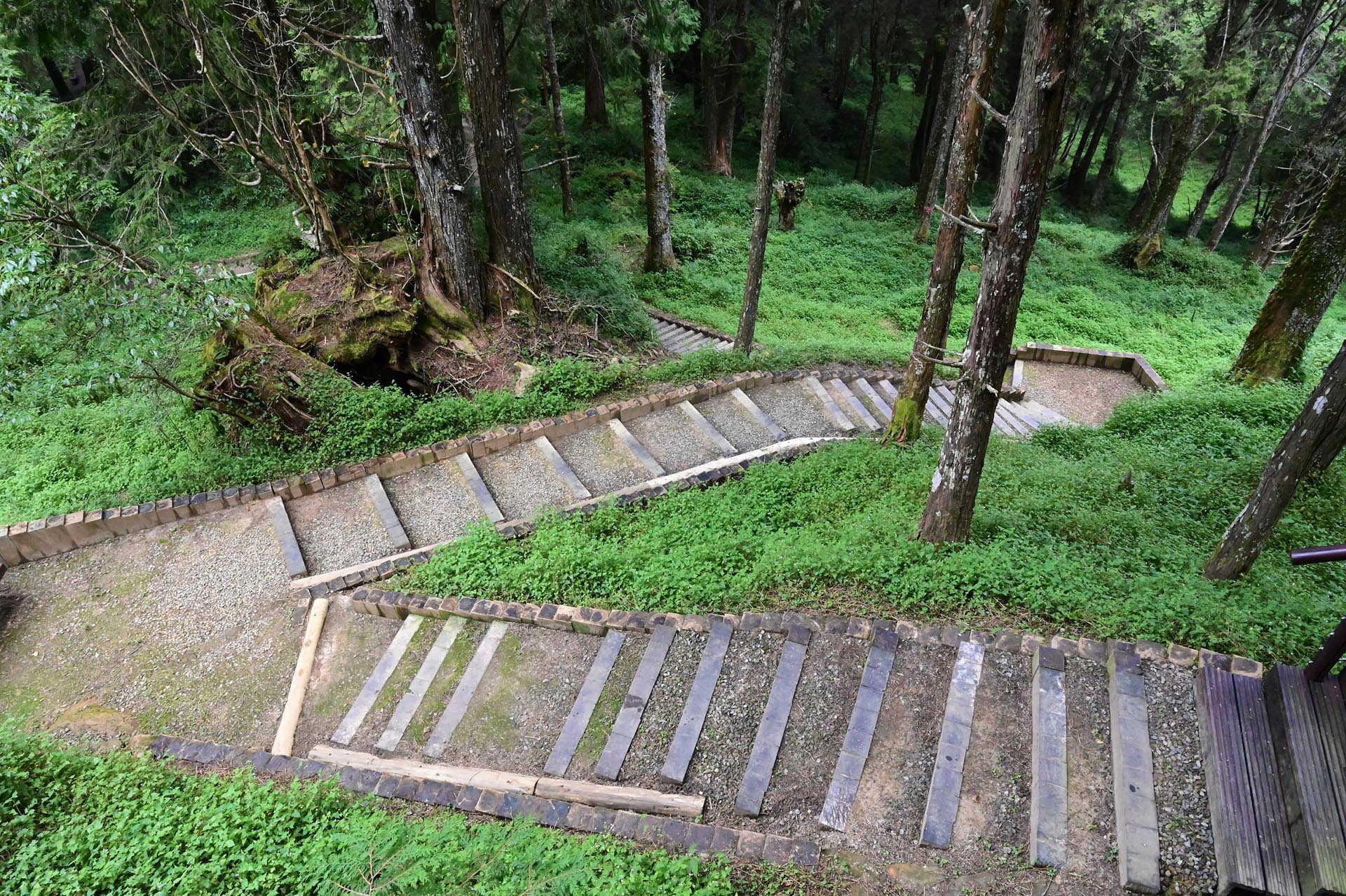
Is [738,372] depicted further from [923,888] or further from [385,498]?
[923,888]

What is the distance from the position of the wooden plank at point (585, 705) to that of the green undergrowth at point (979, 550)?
428 millimetres

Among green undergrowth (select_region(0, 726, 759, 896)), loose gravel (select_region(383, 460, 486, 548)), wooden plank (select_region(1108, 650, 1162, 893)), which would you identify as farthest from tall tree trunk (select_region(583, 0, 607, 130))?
wooden plank (select_region(1108, 650, 1162, 893))

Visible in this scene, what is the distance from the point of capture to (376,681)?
5863 millimetres

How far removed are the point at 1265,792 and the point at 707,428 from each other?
20.5 ft

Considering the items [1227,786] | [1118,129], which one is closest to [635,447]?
[1227,786]

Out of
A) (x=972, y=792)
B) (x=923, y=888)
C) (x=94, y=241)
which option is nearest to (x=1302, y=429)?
(x=972, y=792)

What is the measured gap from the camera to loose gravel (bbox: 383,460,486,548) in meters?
7.57

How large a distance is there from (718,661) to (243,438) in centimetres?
687

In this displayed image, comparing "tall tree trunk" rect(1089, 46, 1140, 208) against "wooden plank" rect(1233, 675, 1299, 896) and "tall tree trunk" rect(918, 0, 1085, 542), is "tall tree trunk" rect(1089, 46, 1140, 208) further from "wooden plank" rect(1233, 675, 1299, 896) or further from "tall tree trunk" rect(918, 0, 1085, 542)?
"wooden plank" rect(1233, 675, 1299, 896)

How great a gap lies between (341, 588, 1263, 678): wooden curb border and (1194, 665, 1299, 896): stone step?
0.23 m

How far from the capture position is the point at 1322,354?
35.9ft

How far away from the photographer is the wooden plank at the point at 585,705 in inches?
190

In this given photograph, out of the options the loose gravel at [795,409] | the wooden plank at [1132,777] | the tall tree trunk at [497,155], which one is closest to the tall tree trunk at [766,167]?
the loose gravel at [795,409]

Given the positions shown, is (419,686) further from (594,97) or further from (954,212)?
(594,97)
